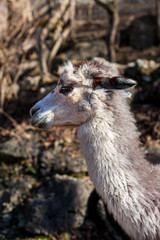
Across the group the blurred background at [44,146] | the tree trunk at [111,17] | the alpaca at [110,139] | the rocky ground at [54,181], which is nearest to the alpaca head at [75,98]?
the alpaca at [110,139]

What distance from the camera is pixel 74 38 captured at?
11906mm

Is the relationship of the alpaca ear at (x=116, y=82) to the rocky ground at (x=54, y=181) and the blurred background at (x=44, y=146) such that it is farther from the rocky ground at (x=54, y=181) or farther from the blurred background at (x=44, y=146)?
the rocky ground at (x=54, y=181)

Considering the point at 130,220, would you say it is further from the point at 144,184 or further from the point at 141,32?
the point at 141,32

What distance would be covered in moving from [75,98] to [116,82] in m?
0.50

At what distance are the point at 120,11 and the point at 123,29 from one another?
2.15 m

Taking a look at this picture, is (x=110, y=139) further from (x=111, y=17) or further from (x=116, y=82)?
(x=111, y=17)

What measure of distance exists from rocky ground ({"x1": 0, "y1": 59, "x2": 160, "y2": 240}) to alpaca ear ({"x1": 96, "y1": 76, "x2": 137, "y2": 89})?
1.65m

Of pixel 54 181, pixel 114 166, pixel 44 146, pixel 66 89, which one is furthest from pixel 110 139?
pixel 44 146

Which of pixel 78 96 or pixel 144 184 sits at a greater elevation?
pixel 78 96

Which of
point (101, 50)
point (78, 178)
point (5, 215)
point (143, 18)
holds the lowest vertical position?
point (5, 215)

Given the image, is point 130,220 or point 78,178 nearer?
point 130,220

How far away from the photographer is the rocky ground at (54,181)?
443 centimetres

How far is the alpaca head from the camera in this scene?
2.83 metres

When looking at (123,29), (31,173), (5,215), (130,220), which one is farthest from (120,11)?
(130,220)
